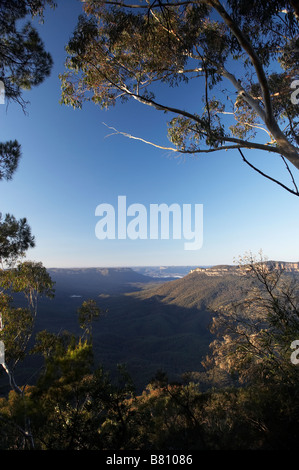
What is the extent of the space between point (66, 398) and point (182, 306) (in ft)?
431

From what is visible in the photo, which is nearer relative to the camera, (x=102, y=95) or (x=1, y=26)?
(x=1, y=26)

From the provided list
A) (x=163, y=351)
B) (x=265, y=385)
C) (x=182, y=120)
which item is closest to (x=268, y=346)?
(x=265, y=385)

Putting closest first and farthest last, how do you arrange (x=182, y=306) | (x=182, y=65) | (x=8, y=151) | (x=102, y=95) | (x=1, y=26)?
(x=1, y=26), (x=8, y=151), (x=182, y=65), (x=102, y=95), (x=182, y=306)

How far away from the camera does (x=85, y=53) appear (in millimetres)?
4691

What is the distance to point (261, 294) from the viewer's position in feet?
20.8

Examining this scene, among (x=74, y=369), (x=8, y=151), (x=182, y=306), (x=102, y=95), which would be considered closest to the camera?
(x=74, y=369)

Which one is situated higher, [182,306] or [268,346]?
[268,346]

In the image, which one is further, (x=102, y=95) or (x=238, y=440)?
(x=102, y=95)

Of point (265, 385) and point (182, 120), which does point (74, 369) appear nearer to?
point (265, 385)

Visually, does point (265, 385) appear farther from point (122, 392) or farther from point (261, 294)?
point (122, 392)

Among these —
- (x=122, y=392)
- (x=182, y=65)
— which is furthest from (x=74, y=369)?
(x=182, y=65)

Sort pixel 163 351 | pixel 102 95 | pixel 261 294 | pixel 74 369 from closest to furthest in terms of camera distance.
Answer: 1. pixel 74 369
2. pixel 102 95
3. pixel 261 294
4. pixel 163 351

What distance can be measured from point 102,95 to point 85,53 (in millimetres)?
912

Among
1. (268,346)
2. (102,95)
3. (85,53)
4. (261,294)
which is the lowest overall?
(268,346)
